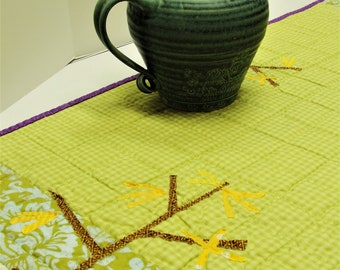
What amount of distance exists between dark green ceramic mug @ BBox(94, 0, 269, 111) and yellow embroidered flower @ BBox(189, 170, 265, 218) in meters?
0.23

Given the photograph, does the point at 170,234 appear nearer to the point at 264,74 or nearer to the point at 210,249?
the point at 210,249

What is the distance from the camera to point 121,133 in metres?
1.10

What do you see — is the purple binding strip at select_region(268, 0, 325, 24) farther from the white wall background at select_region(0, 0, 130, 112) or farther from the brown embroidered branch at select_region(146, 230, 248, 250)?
the brown embroidered branch at select_region(146, 230, 248, 250)

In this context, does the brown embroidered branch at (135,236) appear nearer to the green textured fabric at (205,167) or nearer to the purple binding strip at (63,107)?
the green textured fabric at (205,167)

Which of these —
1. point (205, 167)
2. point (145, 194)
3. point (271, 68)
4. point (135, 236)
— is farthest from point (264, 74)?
point (135, 236)

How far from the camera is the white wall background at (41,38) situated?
4.28 ft

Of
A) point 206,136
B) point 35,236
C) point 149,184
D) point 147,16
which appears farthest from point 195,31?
point 35,236

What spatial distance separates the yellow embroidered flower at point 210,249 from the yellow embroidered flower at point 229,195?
0.06 meters

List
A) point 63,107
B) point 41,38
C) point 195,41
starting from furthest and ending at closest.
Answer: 1. point 41,38
2. point 63,107
3. point 195,41

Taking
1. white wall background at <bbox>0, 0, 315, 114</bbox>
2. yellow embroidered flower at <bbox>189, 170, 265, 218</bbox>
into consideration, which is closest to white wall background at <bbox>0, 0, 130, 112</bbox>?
white wall background at <bbox>0, 0, 315, 114</bbox>

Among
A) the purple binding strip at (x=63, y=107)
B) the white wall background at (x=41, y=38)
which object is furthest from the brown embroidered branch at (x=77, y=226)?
the white wall background at (x=41, y=38)

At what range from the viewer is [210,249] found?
0.79 metres

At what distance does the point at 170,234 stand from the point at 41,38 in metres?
0.81

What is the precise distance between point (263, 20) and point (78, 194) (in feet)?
1.65
